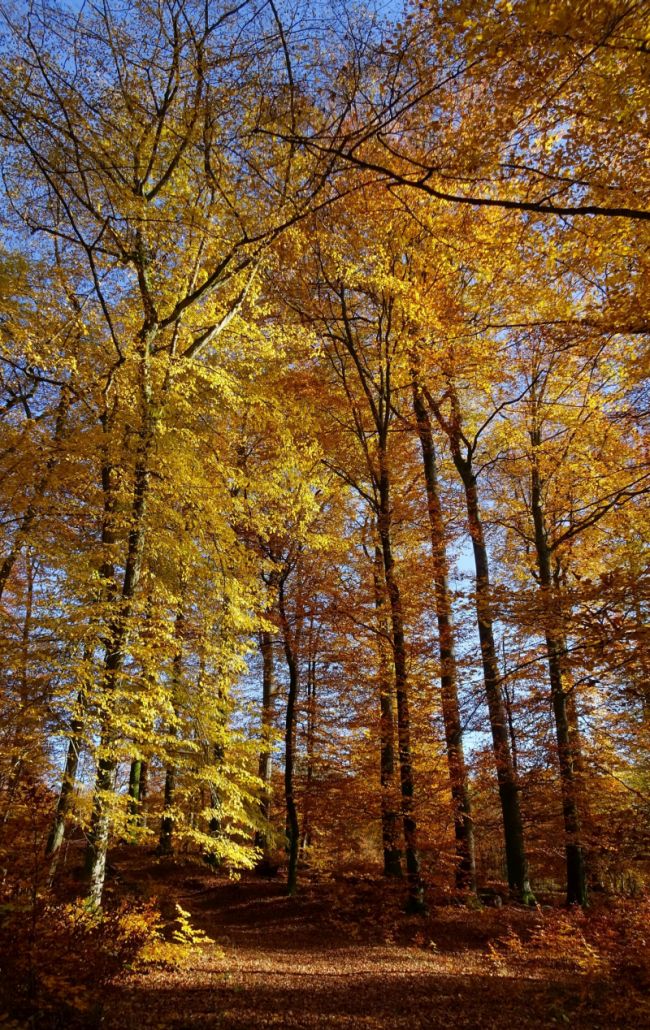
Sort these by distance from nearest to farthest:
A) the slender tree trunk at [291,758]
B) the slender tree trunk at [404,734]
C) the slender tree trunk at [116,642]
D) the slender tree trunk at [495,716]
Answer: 1. the slender tree trunk at [116,642]
2. the slender tree trunk at [404,734]
3. the slender tree trunk at [495,716]
4. the slender tree trunk at [291,758]

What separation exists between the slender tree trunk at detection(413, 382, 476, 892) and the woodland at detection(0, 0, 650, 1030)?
10 cm

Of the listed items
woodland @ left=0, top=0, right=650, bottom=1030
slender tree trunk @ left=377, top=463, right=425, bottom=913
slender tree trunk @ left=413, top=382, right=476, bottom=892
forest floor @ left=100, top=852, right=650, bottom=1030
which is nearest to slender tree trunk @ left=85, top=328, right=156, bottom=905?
woodland @ left=0, top=0, right=650, bottom=1030

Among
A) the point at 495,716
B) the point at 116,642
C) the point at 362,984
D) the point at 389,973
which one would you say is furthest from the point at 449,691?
the point at 116,642

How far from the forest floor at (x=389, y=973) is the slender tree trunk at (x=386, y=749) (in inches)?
40.4

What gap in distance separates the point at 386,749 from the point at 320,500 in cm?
547

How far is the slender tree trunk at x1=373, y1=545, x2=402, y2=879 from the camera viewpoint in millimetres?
8789

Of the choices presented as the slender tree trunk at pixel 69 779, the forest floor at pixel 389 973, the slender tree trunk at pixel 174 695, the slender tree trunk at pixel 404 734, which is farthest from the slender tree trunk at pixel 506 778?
the slender tree trunk at pixel 69 779

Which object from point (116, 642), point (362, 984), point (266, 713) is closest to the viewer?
point (362, 984)

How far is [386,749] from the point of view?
10.9 metres

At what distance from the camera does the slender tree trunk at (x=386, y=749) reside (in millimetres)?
8789

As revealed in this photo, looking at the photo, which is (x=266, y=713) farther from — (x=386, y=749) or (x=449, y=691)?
(x=449, y=691)

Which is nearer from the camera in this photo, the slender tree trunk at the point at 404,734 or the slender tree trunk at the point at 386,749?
the slender tree trunk at the point at 404,734

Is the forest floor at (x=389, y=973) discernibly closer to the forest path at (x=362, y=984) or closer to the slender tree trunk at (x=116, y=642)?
the forest path at (x=362, y=984)

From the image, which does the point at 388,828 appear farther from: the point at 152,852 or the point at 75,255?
the point at 75,255
